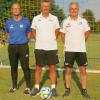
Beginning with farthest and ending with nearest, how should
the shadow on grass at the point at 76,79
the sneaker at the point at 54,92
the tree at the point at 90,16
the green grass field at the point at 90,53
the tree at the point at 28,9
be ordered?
the green grass field at the point at 90,53
the tree at the point at 28,9
the tree at the point at 90,16
the shadow on grass at the point at 76,79
the sneaker at the point at 54,92

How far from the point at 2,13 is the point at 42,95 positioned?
498cm

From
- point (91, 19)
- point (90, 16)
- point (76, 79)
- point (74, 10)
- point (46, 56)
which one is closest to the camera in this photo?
point (74, 10)

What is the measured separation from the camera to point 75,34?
300 inches

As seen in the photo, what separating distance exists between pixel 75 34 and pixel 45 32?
1.90ft

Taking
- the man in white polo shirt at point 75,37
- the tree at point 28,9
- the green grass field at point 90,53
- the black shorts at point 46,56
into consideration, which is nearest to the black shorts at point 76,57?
the man in white polo shirt at point 75,37

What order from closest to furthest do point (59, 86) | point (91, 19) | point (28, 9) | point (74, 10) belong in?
1. point (74, 10)
2. point (59, 86)
3. point (91, 19)
4. point (28, 9)

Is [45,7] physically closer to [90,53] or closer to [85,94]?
[85,94]

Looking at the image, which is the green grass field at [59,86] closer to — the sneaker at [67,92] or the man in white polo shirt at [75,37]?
the sneaker at [67,92]

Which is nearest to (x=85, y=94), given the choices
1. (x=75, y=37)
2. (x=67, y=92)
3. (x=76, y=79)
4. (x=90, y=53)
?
(x=67, y=92)

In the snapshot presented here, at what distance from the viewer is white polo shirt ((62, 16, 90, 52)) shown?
7.60 metres

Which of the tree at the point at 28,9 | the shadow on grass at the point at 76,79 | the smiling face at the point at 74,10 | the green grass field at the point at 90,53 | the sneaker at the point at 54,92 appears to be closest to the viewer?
the smiling face at the point at 74,10

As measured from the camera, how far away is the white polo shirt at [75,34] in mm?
7598

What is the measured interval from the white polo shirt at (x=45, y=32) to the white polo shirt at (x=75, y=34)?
9.8 inches

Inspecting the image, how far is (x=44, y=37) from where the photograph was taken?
769 centimetres
